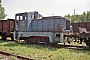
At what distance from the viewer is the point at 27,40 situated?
11.5 meters

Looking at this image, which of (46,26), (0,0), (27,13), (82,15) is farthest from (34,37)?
(82,15)

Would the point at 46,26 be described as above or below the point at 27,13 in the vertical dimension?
below

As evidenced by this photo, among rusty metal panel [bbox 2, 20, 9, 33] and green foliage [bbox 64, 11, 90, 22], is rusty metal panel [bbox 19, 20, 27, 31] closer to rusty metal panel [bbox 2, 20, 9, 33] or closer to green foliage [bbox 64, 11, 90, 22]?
rusty metal panel [bbox 2, 20, 9, 33]

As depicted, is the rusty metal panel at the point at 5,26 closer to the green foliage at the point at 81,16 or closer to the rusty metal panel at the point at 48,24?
the rusty metal panel at the point at 48,24

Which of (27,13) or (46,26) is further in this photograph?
(27,13)

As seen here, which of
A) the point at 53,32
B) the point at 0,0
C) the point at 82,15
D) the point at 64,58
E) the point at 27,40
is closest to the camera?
the point at 64,58

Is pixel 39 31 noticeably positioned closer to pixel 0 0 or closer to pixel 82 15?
pixel 0 0

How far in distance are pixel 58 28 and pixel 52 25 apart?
27.7 inches

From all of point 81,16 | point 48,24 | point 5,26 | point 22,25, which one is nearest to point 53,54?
point 48,24

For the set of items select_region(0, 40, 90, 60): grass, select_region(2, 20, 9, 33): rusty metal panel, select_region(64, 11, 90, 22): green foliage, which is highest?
select_region(64, 11, 90, 22): green foliage

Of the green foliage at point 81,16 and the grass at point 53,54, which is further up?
the green foliage at point 81,16

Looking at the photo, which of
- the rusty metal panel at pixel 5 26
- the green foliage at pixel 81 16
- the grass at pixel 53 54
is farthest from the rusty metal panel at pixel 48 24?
the green foliage at pixel 81 16

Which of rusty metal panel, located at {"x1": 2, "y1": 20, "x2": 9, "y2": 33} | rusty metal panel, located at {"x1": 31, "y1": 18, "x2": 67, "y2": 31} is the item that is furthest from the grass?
rusty metal panel, located at {"x1": 2, "y1": 20, "x2": 9, "y2": 33}

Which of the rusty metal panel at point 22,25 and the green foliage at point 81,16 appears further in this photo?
the green foliage at point 81,16
